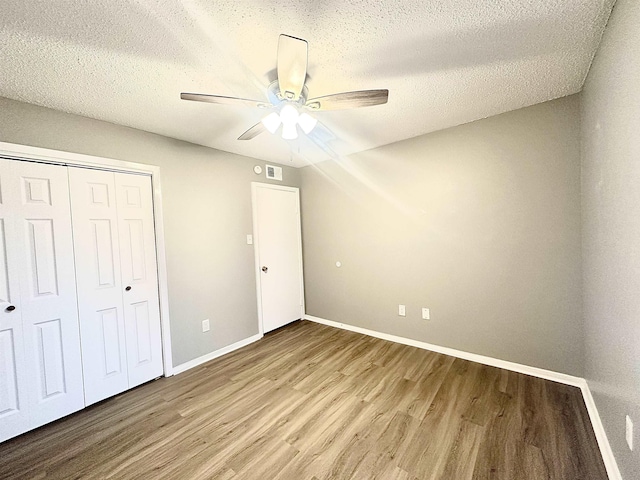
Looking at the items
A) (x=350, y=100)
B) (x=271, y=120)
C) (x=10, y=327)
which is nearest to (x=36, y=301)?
Answer: (x=10, y=327)

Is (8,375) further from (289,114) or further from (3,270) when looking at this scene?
(289,114)

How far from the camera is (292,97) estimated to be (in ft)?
4.83

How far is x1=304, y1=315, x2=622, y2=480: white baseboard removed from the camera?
138 centimetres

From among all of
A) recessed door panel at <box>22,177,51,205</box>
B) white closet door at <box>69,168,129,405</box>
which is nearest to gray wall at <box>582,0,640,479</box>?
white closet door at <box>69,168,129,405</box>

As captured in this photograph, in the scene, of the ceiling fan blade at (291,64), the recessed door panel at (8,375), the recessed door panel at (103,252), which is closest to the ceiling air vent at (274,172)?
the recessed door panel at (103,252)

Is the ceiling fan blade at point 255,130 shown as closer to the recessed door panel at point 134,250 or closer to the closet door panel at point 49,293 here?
the recessed door panel at point 134,250

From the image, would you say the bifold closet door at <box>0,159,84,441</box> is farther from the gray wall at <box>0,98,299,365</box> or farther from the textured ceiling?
the textured ceiling

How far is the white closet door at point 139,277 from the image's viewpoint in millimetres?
2236

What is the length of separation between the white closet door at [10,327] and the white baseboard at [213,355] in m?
1.03

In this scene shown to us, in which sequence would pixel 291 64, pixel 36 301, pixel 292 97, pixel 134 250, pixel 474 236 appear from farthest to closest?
pixel 474 236, pixel 134 250, pixel 36 301, pixel 292 97, pixel 291 64

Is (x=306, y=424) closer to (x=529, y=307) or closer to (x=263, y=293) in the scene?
(x=263, y=293)

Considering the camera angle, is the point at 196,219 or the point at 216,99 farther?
the point at 196,219

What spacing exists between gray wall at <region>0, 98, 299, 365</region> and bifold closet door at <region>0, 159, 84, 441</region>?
0.37m

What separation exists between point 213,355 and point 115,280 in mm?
1293
